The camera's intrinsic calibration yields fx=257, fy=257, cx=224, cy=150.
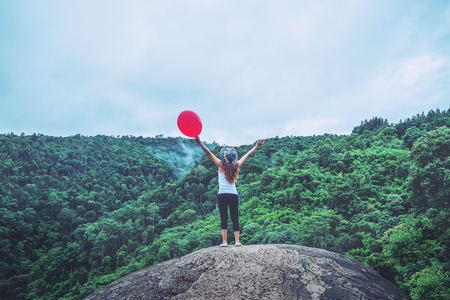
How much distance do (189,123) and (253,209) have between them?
29.3 metres

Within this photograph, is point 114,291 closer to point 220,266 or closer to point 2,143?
point 220,266

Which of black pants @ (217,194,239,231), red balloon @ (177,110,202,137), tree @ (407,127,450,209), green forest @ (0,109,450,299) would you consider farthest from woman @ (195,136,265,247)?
tree @ (407,127,450,209)

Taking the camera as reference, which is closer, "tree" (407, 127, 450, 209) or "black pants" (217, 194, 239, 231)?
"black pants" (217, 194, 239, 231)

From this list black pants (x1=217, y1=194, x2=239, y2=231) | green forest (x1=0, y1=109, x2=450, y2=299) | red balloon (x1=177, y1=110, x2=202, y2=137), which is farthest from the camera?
green forest (x1=0, y1=109, x2=450, y2=299)

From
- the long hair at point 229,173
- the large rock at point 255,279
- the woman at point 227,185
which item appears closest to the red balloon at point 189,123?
the woman at point 227,185

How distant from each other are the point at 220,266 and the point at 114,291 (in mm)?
1571

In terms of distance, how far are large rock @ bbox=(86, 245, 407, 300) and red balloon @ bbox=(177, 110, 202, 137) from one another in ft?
6.62

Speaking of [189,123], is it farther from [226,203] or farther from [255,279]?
[255,279]

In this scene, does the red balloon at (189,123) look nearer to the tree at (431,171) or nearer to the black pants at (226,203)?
the black pants at (226,203)

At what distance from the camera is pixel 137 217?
5053cm

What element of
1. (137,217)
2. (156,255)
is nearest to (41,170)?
(137,217)

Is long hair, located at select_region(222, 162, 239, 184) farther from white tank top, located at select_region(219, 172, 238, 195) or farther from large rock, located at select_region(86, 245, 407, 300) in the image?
large rock, located at select_region(86, 245, 407, 300)

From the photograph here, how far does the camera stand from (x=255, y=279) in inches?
131

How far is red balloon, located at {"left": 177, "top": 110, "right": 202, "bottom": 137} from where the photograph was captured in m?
4.32
